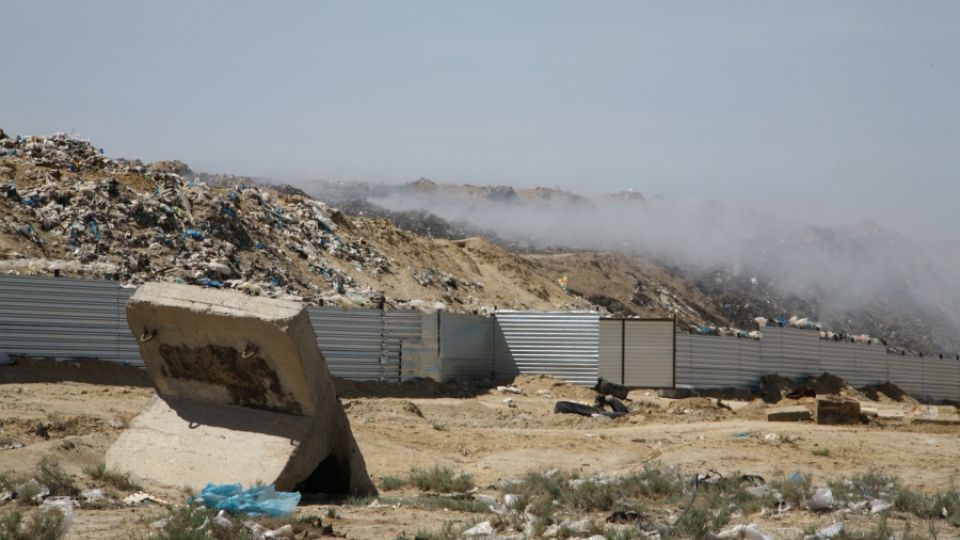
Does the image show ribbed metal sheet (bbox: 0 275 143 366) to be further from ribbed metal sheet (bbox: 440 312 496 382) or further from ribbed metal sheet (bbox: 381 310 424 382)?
ribbed metal sheet (bbox: 440 312 496 382)

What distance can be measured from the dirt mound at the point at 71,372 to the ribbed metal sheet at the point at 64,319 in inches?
5.5

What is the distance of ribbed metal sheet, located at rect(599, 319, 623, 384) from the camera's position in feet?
89.8

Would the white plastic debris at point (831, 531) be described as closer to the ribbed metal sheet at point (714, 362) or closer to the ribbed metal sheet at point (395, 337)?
the ribbed metal sheet at point (395, 337)

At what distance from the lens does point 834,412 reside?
2183 cm

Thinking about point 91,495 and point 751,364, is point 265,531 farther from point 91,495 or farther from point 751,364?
point 751,364

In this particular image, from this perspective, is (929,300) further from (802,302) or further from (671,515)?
(671,515)

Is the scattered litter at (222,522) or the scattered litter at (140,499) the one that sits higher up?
the scattered litter at (222,522)

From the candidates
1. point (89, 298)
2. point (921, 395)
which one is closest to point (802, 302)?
point (921, 395)

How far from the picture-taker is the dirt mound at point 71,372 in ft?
58.3

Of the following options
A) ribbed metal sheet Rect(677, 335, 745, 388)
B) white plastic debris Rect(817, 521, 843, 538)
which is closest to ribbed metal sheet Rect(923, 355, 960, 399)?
ribbed metal sheet Rect(677, 335, 745, 388)

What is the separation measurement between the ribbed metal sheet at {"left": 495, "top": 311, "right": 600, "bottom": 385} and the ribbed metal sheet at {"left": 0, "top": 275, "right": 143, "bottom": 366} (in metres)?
10.2

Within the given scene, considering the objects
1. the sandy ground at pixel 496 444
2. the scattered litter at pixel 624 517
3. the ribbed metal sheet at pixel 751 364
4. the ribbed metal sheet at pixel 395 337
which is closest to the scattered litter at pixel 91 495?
the sandy ground at pixel 496 444

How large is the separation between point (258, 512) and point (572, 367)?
17.5 metres

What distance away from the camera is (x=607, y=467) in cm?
1527
